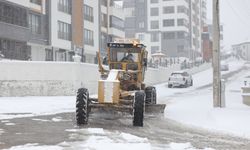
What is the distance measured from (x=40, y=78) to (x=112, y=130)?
52.4 feet

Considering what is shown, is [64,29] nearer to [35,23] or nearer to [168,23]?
[35,23]

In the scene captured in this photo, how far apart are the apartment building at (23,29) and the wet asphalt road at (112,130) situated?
2305 cm

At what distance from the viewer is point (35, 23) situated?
4591 cm

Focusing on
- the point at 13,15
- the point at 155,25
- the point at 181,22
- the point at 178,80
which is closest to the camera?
the point at 13,15

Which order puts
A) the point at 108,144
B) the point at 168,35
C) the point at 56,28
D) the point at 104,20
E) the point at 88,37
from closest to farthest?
the point at 108,144, the point at 56,28, the point at 88,37, the point at 104,20, the point at 168,35

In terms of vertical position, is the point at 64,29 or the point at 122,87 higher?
the point at 64,29

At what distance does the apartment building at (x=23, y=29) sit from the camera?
39.8 metres

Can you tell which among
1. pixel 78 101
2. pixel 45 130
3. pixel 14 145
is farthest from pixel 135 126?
pixel 14 145

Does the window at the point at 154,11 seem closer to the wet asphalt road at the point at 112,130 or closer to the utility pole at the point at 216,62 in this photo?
the utility pole at the point at 216,62

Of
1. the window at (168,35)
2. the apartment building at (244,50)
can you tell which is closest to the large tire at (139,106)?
the window at (168,35)

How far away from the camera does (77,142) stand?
11.4 m

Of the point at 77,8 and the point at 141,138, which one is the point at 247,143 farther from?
the point at 77,8

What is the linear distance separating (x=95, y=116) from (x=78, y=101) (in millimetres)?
Result: 3111

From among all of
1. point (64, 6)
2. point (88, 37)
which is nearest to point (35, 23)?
point (64, 6)
